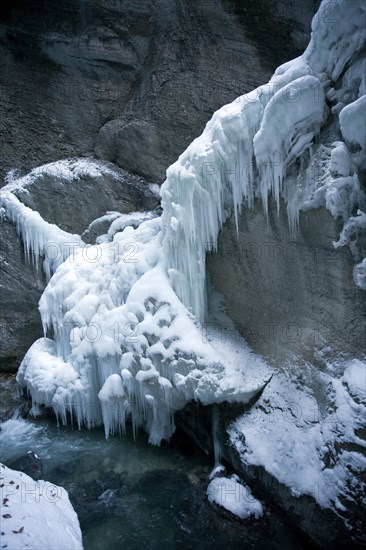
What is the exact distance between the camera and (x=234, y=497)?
15.9 feet

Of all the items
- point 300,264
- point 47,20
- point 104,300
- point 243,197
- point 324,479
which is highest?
point 47,20

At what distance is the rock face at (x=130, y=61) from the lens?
928 centimetres

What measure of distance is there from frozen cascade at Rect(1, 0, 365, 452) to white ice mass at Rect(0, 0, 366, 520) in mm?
17

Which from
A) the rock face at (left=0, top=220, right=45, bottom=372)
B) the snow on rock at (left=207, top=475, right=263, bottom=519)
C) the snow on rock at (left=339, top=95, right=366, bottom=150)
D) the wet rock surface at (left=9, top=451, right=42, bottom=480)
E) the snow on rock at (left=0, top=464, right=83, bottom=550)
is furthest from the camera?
the rock face at (left=0, top=220, right=45, bottom=372)

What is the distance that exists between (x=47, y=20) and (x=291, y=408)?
35.7 feet

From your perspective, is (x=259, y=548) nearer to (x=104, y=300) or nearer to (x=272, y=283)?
(x=272, y=283)

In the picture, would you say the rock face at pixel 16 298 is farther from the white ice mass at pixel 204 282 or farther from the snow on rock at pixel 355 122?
the snow on rock at pixel 355 122

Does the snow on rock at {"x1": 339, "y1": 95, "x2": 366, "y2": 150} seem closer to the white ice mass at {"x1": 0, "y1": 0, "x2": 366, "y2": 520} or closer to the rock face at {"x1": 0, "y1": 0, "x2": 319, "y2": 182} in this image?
the white ice mass at {"x1": 0, "y1": 0, "x2": 366, "y2": 520}

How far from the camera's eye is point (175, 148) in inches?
366

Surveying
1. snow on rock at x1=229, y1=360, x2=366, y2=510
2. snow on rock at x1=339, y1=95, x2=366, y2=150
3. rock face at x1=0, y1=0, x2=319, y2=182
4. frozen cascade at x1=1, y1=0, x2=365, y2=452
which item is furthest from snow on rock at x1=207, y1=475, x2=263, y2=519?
rock face at x1=0, y1=0, x2=319, y2=182

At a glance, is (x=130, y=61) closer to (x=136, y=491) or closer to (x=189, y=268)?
(x=189, y=268)

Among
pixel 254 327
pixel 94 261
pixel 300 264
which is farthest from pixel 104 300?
pixel 300 264

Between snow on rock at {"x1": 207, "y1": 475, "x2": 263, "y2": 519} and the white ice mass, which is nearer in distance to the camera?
the white ice mass

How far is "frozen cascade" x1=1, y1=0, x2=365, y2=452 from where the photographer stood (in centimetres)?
452
